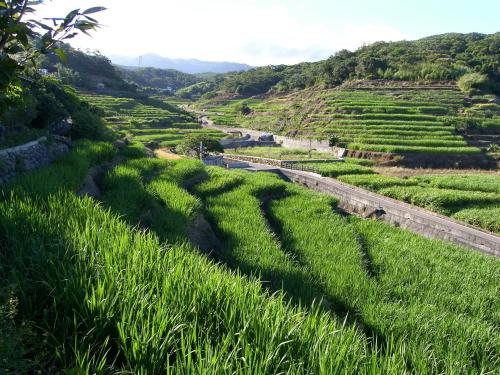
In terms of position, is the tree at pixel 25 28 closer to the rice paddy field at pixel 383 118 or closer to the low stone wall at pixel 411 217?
the low stone wall at pixel 411 217

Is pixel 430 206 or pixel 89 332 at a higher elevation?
pixel 89 332

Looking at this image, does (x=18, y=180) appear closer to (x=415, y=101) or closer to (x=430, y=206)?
(x=430, y=206)

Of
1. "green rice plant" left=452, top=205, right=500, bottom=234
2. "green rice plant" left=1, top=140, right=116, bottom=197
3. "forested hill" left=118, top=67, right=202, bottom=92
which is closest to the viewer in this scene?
"green rice plant" left=1, top=140, right=116, bottom=197

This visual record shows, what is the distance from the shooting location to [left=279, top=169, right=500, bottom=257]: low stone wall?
12.3 m

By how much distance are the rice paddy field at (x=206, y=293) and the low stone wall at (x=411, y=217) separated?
8.99 feet

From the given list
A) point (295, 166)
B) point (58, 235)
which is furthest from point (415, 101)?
point (58, 235)

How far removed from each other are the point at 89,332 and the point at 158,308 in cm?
43

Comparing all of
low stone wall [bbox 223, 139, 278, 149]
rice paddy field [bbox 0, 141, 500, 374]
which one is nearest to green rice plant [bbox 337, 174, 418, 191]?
rice paddy field [bbox 0, 141, 500, 374]

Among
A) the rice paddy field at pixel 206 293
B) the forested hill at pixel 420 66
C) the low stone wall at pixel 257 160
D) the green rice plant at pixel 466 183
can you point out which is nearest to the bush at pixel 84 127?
the rice paddy field at pixel 206 293

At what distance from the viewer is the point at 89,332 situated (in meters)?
2.28

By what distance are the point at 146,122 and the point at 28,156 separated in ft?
108

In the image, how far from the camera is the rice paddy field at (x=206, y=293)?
7.32 ft

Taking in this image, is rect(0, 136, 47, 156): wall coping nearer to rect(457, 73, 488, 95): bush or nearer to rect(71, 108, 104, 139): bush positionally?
rect(71, 108, 104, 139): bush

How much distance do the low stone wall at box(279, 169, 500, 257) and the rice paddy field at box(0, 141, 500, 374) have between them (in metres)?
2.74
